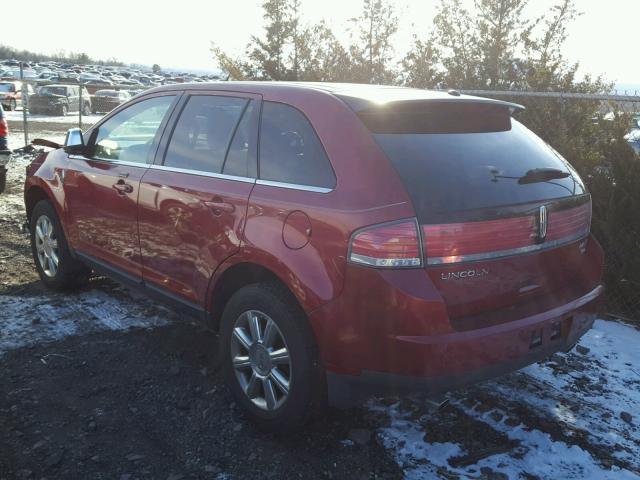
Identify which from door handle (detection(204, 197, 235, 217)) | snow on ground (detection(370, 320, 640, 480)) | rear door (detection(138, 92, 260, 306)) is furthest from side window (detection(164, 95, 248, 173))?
snow on ground (detection(370, 320, 640, 480))

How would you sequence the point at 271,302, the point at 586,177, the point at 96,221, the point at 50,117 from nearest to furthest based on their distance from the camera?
the point at 271,302 → the point at 96,221 → the point at 586,177 → the point at 50,117

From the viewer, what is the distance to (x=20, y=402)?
3383 mm

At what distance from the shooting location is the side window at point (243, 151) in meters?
3.23

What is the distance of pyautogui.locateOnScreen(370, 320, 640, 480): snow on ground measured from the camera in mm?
2885

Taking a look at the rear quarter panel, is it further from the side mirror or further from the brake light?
the side mirror

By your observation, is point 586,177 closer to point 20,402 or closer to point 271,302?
point 271,302

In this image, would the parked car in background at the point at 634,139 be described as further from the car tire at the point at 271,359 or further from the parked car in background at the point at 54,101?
the parked car in background at the point at 54,101

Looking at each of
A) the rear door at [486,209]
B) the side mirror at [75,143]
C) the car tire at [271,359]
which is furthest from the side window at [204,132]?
the side mirror at [75,143]

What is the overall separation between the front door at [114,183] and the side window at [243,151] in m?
0.82

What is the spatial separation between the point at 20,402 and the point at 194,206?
1.49m

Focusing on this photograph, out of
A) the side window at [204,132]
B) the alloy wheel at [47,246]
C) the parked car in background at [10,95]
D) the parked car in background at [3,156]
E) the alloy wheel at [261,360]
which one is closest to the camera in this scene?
the alloy wheel at [261,360]

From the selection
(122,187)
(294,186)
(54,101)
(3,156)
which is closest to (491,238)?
(294,186)

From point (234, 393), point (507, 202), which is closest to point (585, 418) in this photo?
point (507, 202)

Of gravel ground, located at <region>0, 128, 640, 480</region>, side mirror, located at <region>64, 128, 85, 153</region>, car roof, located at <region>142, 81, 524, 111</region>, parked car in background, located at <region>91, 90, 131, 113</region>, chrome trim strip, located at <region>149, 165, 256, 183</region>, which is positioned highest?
parked car in background, located at <region>91, 90, 131, 113</region>
